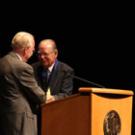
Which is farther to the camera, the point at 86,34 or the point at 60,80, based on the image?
the point at 86,34

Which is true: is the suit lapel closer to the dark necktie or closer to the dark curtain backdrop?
the dark necktie

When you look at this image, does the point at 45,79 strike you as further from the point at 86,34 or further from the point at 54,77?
the point at 86,34

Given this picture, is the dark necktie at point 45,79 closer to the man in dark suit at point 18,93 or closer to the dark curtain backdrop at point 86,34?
the man in dark suit at point 18,93

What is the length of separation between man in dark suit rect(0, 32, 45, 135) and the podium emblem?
0.57 m

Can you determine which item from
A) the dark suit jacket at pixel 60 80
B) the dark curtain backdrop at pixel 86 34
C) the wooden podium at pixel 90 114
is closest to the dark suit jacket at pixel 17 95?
the wooden podium at pixel 90 114

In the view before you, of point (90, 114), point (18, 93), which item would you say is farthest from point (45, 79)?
point (90, 114)

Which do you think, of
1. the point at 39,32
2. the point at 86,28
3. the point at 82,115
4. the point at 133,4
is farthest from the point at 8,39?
the point at 82,115

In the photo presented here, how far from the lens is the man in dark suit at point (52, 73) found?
16.8 ft

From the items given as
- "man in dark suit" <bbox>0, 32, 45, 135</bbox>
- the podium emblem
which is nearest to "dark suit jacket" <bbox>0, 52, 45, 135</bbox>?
"man in dark suit" <bbox>0, 32, 45, 135</bbox>

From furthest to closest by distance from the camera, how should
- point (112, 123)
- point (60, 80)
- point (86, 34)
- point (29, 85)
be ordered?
1. point (86, 34)
2. point (60, 80)
3. point (29, 85)
4. point (112, 123)

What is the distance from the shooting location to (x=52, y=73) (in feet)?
17.1

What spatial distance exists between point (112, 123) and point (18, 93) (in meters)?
0.77

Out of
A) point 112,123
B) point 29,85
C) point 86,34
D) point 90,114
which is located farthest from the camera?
point 86,34

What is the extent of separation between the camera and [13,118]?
4293 mm
